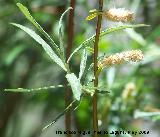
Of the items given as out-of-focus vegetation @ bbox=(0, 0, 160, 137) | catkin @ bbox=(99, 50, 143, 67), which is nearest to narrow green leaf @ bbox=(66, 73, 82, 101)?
catkin @ bbox=(99, 50, 143, 67)

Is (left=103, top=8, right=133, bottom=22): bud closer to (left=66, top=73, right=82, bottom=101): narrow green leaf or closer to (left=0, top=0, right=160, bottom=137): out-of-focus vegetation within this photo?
(left=66, top=73, right=82, bottom=101): narrow green leaf

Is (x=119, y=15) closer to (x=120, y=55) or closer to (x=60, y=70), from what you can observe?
(x=120, y=55)

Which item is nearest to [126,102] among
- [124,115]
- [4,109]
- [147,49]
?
[124,115]

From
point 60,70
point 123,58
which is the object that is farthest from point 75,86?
point 60,70

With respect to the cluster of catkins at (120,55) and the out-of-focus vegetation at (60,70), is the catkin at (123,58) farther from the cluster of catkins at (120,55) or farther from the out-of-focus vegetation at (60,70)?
the out-of-focus vegetation at (60,70)

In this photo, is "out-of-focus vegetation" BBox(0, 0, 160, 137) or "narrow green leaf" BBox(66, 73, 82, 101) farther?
"out-of-focus vegetation" BBox(0, 0, 160, 137)

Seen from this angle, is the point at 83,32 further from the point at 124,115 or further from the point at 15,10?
the point at 124,115
